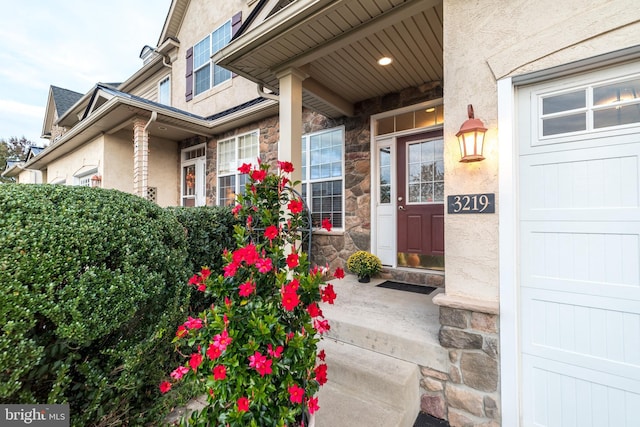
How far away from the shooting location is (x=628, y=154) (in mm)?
1510

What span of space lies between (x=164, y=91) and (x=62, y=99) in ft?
25.7

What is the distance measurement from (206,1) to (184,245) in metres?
8.06

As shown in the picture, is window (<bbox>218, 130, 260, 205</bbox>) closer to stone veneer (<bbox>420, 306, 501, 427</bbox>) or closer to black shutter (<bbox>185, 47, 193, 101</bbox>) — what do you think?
black shutter (<bbox>185, 47, 193, 101</bbox>)

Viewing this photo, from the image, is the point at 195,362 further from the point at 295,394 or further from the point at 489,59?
the point at 489,59

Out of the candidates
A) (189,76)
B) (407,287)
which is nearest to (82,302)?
(407,287)

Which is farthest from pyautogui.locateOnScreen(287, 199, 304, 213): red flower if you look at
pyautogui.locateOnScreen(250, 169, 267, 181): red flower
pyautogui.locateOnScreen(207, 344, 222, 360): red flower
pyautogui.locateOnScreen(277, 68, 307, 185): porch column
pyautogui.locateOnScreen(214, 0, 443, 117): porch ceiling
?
pyautogui.locateOnScreen(214, 0, 443, 117): porch ceiling

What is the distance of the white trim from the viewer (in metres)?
1.73

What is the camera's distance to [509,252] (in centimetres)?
175

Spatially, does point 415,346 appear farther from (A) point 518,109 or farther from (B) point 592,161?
(A) point 518,109

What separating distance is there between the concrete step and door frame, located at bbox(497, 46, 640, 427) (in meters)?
0.59

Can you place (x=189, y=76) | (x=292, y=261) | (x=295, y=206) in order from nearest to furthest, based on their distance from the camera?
(x=292, y=261)
(x=295, y=206)
(x=189, y=76)

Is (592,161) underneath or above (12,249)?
above

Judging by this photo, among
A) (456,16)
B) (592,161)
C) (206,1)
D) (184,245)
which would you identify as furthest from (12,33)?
(592,161)

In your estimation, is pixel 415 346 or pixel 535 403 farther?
pixel 415 346
